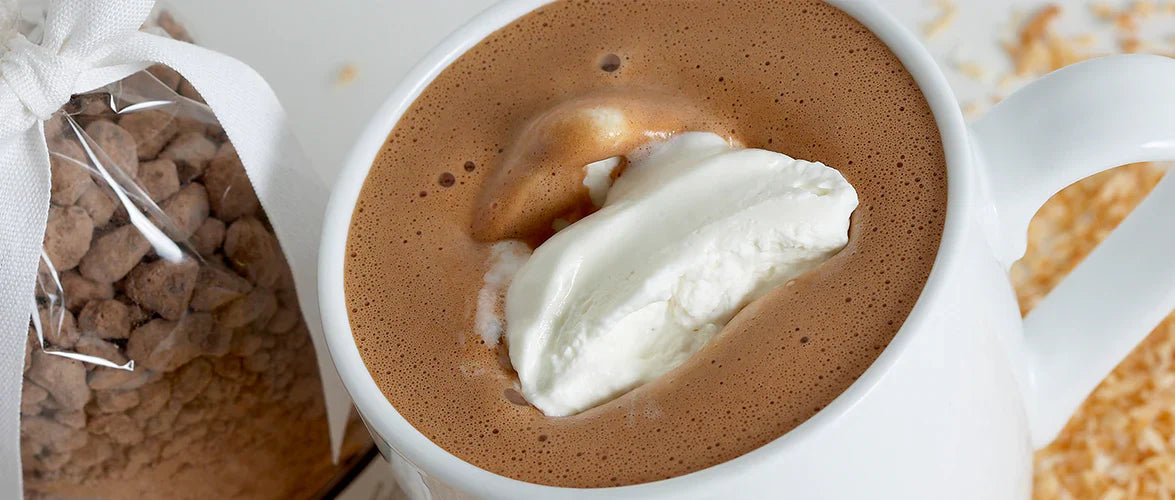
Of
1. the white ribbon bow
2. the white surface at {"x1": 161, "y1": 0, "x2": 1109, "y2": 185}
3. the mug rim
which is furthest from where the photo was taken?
the white surface at {"x1": 161, "y1": 0, "x2": 1109, "y2": 185}

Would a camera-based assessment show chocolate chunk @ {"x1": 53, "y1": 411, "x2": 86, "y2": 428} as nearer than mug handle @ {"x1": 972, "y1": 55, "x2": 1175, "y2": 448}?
No

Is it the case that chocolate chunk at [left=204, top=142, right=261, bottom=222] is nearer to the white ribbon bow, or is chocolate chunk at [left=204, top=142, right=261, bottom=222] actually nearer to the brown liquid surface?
the white ribbon bow

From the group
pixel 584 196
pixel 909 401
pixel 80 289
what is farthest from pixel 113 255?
pixel 909 401

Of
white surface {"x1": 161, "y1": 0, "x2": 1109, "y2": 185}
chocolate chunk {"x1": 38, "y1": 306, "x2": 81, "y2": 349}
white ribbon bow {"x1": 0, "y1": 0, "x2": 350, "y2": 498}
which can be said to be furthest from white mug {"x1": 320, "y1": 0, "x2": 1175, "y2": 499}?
white surface {"x1": 161, "y1": 0, "x2": 1109, "y2": 185}

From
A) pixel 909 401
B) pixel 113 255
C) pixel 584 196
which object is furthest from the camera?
pixel 113 255

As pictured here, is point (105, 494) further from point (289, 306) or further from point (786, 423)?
point (786, 423)

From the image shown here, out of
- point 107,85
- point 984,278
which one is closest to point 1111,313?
point 984,278

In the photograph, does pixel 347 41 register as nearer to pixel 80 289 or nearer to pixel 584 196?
pixel 80 289
